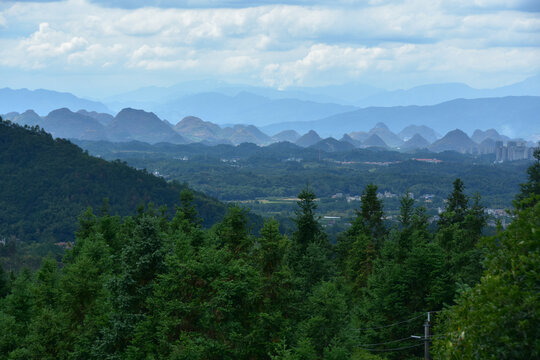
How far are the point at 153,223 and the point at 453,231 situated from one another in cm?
2228

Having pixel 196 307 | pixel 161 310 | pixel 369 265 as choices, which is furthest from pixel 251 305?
pixel 369 265

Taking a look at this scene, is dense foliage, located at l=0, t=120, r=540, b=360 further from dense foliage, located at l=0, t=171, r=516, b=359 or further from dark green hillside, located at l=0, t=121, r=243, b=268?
dark green hillside, located at l=0, t=121, r=243, b=268

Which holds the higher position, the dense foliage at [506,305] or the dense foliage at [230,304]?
the dense foliage at [506,305]

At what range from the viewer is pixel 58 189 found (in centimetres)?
13862

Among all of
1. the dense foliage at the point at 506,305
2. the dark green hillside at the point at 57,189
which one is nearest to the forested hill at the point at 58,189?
the dark green hillside at the point at 57,189

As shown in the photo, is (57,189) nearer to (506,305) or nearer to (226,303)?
(226,303)

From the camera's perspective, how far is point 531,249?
10062mm

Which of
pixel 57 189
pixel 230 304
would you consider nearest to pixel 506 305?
pixel 230 304

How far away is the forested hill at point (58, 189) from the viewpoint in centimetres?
12506

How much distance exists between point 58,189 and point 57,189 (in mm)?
240

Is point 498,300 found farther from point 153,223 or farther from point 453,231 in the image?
point 453,231

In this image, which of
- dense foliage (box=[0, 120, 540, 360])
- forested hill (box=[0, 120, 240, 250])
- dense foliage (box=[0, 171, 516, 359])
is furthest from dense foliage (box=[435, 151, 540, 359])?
forested hill (box=[0, 120, 240, 250])

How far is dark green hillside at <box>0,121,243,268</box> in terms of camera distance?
12444cm

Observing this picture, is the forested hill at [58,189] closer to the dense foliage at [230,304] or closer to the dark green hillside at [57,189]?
the dark green hillside at [57,189]
